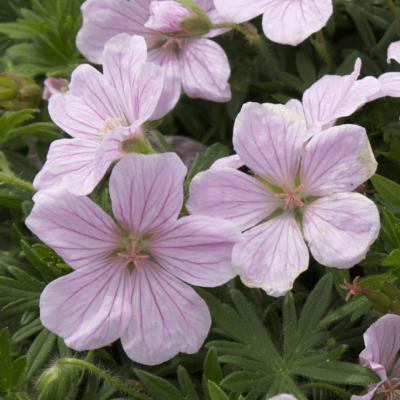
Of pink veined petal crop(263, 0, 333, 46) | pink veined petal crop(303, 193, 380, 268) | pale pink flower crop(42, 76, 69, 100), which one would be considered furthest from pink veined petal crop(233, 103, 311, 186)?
pale pink flower crop(42, 76, 69, 100)

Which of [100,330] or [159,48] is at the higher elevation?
[159,48]

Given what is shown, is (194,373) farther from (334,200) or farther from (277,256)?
(334,200)

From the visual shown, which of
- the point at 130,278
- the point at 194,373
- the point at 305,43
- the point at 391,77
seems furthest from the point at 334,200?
the point at 305,43

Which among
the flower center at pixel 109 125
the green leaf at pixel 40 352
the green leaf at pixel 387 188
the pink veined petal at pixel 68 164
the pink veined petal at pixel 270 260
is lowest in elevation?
the green leaf at pixel 40 352

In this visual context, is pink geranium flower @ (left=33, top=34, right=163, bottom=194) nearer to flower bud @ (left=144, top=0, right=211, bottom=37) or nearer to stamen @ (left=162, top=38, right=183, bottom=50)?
flower bud @ (left=144, top=0, right=211, bottom=37)

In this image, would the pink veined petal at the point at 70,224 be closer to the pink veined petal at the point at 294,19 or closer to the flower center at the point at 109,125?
the flower center at the point at 109,125

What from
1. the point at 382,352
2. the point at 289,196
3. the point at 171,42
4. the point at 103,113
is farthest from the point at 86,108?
the point at 382,352

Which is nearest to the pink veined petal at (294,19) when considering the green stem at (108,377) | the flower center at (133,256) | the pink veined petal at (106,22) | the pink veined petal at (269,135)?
the pink veined petal at (269,135)
